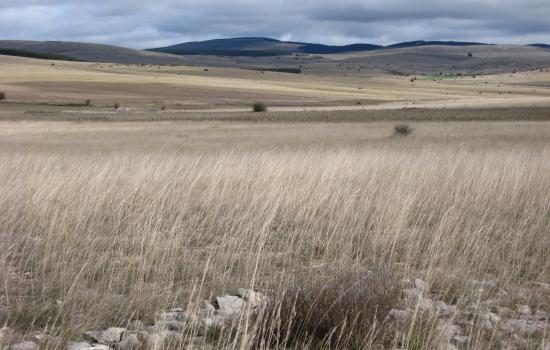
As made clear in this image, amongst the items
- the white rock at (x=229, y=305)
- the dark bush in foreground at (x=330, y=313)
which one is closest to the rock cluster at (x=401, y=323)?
the white rock at (x=229, y=305)

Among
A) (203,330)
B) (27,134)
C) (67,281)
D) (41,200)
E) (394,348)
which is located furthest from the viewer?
(27,134)

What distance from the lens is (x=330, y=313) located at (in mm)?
3744

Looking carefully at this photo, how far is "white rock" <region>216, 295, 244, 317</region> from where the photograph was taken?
12.8 feet

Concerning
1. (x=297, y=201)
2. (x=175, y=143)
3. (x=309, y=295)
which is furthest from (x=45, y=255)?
(x=175, y=143)

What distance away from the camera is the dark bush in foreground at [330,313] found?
3.51 metres

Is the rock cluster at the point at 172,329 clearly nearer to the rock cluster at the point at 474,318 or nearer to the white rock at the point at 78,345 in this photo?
the white rock at the point at 78,345

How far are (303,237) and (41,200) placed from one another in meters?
3.16

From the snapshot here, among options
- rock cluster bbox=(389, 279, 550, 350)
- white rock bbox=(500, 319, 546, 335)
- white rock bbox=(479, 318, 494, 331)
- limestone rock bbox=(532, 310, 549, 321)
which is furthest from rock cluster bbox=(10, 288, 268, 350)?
limestone rock bbox=(532, 310, 549, 321)

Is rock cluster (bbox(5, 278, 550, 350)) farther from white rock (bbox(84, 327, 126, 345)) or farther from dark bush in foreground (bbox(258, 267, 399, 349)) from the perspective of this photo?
dark bush in foreground (bbox(258, 267, 399, 349))

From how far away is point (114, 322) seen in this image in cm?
387

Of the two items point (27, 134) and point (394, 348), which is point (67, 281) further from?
point (27, 134)

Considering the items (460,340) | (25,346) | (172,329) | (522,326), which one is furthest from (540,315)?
(25,346)

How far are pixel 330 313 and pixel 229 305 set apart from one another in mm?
706

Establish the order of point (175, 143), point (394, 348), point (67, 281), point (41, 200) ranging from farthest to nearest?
1. point (175, 143)
2. point (41, 200)
3. point (67, 281)
4. point (394, 348)
